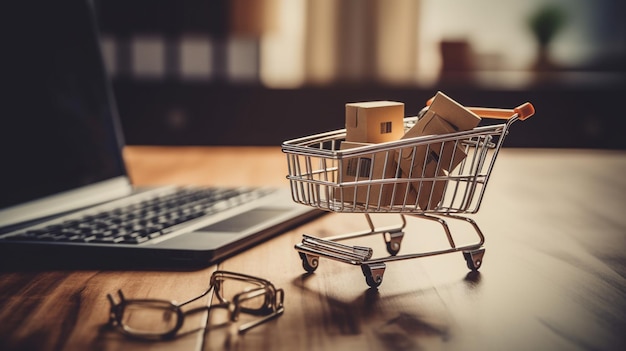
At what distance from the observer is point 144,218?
1019 mm

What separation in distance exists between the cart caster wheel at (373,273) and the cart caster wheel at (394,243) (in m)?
0.19

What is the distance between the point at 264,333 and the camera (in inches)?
25.0

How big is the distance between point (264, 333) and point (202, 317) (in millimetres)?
73

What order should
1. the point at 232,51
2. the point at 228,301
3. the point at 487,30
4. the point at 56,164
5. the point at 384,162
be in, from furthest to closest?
the point at 487,30 < the point at 232,51 < the point at 56,164 < the point at 384,162 < the point at 228,301

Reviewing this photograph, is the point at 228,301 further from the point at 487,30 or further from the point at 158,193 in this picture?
the point at 487,30

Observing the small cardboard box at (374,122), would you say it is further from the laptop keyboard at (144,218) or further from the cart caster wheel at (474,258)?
the laptop keyboard at (144,218)

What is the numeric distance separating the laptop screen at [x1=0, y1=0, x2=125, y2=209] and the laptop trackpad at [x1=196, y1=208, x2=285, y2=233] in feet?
1.04

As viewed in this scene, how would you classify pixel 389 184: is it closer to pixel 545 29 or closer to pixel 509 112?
pixel 509 112

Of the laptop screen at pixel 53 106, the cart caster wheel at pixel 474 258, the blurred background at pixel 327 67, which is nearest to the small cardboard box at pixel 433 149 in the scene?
the cart caster wheel at pixel 474 258

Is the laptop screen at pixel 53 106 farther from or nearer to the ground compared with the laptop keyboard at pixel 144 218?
farther from the ground

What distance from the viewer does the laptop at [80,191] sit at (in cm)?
87

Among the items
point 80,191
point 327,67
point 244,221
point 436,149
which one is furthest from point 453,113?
point 327,67

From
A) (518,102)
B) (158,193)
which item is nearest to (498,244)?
(158,193)

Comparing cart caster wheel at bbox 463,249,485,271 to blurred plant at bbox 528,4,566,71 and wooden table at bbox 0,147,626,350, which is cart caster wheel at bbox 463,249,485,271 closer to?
wooden table at bbox 0,147,626,350
